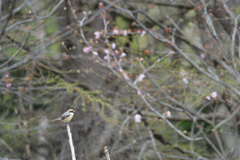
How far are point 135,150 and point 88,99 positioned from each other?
1367mm

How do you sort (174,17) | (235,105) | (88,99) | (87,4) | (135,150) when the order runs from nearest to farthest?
(235,105) → (88,99) → (135,150) → (87,4) → (174,17)

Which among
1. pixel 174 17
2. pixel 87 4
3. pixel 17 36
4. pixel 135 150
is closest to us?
pixel 17 36

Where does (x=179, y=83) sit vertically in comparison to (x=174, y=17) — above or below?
below

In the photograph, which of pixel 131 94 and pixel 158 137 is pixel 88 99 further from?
pixel 158 137

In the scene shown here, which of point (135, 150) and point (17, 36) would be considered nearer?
point (17, 36)

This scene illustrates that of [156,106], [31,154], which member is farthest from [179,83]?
[31,154]

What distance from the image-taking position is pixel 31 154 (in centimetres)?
525

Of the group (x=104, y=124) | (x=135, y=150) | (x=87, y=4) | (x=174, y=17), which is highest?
(x=87, y=4)

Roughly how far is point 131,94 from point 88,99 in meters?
0.92

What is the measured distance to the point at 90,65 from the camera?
573cm

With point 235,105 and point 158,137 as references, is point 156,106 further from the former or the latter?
point 235,105

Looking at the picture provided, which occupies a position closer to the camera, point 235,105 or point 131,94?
point 235,105

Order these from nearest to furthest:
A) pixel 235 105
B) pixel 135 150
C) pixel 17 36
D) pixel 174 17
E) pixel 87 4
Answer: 1. pixel 235 105
2. pixel 17 36
3. pixel 135 150
4. pixel 87 4
5. pixel 174 17

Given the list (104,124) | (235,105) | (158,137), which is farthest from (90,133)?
(235,105)
